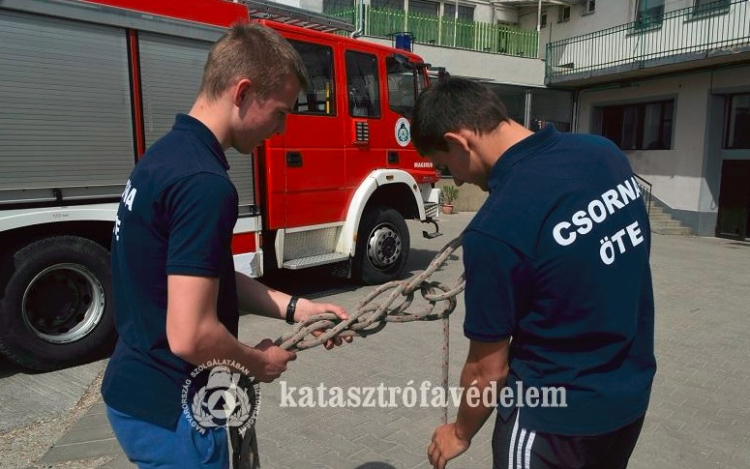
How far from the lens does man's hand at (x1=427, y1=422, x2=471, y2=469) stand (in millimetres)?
1873

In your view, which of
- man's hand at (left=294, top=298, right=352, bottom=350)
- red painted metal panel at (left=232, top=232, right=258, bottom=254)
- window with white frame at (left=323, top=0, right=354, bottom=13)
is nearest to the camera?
man's hand at (left=294, top=298, right=352, bottom=350)

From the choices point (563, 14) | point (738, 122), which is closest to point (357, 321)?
point (738, 122)

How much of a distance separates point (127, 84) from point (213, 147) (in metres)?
3.96

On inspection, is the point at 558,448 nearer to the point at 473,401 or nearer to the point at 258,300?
the point at 473,401

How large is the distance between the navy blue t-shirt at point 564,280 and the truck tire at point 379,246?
19.1 feet

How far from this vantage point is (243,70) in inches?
63.8

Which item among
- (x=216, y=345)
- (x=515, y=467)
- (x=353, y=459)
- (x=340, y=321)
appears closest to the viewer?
(x=216, y=345)

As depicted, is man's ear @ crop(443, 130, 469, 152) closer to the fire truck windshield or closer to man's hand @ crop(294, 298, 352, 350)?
man's hand @ crop(294, 298, 352, 350)

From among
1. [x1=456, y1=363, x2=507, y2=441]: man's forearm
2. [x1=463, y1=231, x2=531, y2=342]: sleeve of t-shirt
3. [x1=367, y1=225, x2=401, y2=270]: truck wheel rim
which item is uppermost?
[x1=463, y1=231, x2=531, y2=342]: sleeve of t-shirt

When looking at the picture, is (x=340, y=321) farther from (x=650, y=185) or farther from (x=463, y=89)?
(x=650, y=185)

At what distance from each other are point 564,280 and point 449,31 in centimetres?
1952

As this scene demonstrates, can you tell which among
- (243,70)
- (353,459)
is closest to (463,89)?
(243,70)

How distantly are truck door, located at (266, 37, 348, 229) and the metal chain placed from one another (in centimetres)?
437

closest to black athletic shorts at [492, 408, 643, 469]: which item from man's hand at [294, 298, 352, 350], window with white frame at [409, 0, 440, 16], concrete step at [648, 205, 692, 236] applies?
man's hand at [294, 298, 352, 350]
